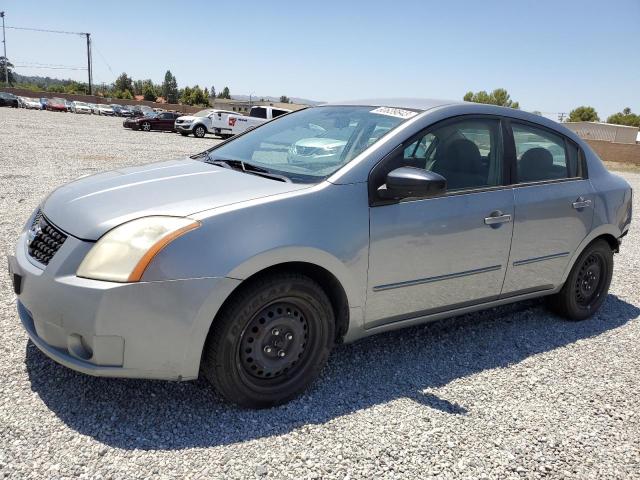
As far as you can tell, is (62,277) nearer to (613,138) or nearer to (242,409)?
(242,409)

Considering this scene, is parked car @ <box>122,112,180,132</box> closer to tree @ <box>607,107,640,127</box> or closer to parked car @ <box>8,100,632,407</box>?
parked car @ <box>8,100,632,407</box>

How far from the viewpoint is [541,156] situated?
13.2 feet

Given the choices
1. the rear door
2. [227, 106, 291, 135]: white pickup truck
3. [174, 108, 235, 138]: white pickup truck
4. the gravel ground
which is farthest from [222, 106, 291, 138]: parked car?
the gravel ground

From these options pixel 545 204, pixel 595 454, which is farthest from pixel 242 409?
pixel 545 204

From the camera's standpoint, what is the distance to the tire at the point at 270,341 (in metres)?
2.64

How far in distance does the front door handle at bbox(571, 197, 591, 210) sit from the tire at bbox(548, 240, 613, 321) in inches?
16.3

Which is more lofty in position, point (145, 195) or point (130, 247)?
point (145, 195)

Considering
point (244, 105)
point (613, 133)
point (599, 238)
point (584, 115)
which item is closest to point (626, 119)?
point (584, 115)

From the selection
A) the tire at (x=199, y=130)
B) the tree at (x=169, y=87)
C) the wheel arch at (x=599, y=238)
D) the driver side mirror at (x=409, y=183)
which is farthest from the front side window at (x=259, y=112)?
the tree at (x=169, y=87)

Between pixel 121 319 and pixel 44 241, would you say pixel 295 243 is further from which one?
pixel 44 241

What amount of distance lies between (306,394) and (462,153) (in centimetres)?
185

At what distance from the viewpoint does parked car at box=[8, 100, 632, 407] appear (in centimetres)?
246

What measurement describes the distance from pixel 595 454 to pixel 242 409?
71.6 inches

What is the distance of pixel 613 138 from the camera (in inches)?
1965
